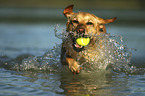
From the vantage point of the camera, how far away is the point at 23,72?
6.97 m

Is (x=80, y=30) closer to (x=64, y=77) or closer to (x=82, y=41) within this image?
(x=82, y=41)

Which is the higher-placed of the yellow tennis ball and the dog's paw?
the yellow tennis ball

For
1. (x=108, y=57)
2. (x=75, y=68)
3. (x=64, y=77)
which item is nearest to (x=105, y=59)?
(x=108, y=57)

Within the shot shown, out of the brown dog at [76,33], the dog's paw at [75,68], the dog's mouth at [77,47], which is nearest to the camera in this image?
the dog's paw at [75,68]

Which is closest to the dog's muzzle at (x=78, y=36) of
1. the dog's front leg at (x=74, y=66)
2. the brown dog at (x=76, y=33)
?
the brown dog at (x=76, y=33)

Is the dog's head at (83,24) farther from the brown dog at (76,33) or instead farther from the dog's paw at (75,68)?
the dog's paw at (75,68)

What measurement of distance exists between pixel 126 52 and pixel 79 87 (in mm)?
2146

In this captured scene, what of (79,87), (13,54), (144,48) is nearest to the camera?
(79,87)

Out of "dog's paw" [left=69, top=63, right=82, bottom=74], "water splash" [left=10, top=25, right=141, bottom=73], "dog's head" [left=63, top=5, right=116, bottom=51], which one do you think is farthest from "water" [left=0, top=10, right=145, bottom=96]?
"dog's head" [left=63, top=5, right=116, bottom=51]

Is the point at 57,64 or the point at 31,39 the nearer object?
the point at 57,64

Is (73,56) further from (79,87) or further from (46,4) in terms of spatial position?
(46,4)

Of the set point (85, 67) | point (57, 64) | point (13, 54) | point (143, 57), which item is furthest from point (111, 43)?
point (13, 54)

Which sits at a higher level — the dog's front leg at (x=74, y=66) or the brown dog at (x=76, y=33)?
the brown dog at (x=76, y=33)

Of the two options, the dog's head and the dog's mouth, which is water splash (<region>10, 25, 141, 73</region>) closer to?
the dog's head
